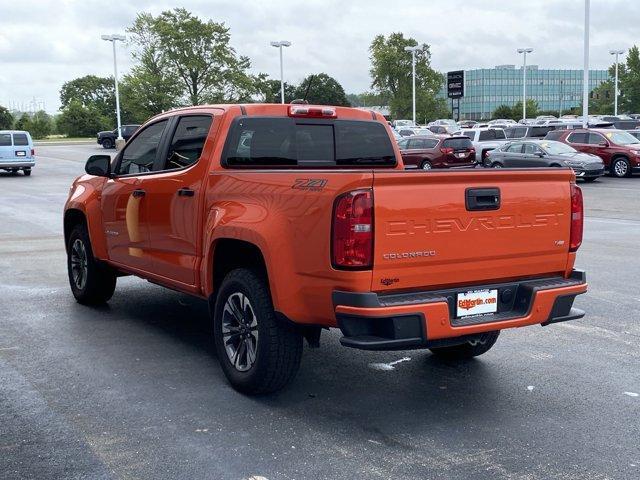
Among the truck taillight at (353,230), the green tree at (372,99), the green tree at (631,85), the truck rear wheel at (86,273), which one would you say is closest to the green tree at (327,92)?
the green tree at (372,99)

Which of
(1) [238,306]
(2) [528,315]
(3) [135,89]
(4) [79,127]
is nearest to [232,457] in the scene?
(1) [238,306]

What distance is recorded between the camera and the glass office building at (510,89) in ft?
518

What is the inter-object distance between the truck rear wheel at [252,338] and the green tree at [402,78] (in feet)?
365

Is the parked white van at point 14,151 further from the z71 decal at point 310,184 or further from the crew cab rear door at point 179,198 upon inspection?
the z71 decal at point 310,184

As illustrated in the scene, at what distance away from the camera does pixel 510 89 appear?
161m

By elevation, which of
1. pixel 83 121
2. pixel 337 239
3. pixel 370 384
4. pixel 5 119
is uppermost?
pixel 5 119

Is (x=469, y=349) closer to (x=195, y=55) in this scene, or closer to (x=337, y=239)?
(x=337, y=239)

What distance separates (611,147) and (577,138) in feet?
4.12

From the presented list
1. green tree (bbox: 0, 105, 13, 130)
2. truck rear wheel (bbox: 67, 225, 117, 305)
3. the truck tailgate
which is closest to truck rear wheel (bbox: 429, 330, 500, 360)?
the truck tailgate

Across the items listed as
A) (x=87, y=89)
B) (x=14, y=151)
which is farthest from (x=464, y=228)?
(x=87, y=89)

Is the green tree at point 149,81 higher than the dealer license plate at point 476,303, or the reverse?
the green tree at point 149,81

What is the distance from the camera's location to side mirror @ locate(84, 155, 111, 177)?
700 centimetres

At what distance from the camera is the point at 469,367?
5.78 metres

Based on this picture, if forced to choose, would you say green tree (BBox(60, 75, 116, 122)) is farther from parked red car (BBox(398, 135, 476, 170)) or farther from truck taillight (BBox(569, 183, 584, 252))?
truck taillight (BBox(569, 183, 584, 252))
